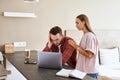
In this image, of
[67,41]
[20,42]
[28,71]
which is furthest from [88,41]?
[20,42]

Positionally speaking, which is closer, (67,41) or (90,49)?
(90,49)

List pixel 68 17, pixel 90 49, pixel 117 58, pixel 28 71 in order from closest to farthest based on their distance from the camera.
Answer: pixel 28 71 → pixel 90 49 → pixel 68 17 → pixel 117 58

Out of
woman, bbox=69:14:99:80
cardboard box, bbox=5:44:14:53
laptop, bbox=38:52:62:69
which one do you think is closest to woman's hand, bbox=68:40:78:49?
woman, bbox=69:14:99:80

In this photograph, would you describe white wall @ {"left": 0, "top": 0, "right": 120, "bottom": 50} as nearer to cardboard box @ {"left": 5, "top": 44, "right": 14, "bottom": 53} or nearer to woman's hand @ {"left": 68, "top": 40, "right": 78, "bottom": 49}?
cardboard box @ {"left": 5, "top": 44, "right": 14, "bottom": 53}

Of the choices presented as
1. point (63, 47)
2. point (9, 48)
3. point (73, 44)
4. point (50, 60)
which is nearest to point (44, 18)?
point (9, 48)

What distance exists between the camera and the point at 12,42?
11.9 feet

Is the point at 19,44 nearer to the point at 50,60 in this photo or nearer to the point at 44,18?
the point at 44,18

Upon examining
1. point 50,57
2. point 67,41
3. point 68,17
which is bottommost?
point 50,57

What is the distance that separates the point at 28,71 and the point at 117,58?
2.70m

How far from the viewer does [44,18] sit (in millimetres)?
3830

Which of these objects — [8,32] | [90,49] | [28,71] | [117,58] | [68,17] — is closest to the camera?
[28,71]

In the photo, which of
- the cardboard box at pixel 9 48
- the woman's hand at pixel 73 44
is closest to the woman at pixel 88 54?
the woman's hand at pixel 73 44

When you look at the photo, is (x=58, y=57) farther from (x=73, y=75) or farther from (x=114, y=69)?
(x=114, y=69)

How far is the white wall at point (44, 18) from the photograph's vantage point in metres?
3.59
